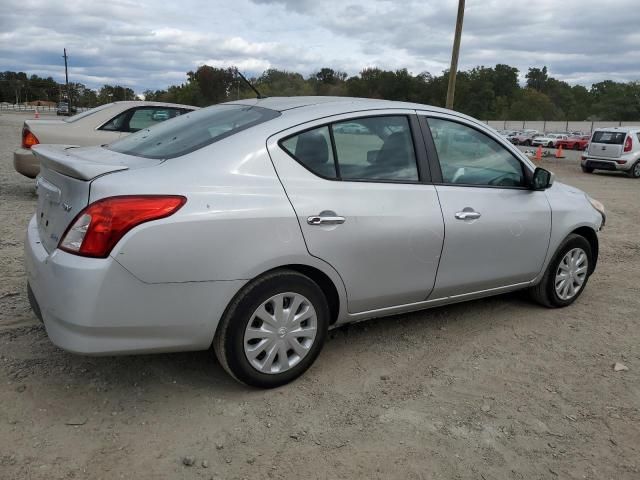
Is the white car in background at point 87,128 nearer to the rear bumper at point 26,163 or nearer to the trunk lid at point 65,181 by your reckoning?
the rear bumper at point 26,163

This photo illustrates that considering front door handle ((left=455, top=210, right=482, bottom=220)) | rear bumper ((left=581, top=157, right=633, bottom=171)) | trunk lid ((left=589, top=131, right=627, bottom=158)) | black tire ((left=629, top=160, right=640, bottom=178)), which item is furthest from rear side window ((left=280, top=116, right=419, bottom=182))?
black tire ((left=629, top=160, right=640, bottom=178))

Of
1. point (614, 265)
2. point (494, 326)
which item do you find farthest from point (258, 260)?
point (614, 265)

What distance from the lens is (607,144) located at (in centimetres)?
1756

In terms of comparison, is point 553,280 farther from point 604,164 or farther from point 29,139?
point 604,164

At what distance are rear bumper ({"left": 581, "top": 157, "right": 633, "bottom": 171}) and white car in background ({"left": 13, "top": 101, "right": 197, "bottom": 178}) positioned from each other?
14.4 m

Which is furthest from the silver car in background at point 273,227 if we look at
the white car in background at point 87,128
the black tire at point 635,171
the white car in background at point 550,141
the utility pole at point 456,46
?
the white car in background at point 550,141

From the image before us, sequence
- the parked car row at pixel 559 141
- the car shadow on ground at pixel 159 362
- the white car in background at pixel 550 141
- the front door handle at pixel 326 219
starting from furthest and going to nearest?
the white car in background at pixel 550 141, the parked car row at pixel 559 141, the car shadow on ground at pixel 159 362, the front door handle at pixel 326 219

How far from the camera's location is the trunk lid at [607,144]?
17.3m

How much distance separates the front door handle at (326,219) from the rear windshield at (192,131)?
63 centimetres

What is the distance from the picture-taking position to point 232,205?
109 inches

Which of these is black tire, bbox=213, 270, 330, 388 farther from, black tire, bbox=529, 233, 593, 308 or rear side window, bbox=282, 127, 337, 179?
black tire, bbox=529, 233, 593, 308

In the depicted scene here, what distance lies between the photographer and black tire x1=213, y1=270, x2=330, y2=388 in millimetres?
2855

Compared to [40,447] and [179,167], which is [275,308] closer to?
[179,167]

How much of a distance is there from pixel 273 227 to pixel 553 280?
267cm
